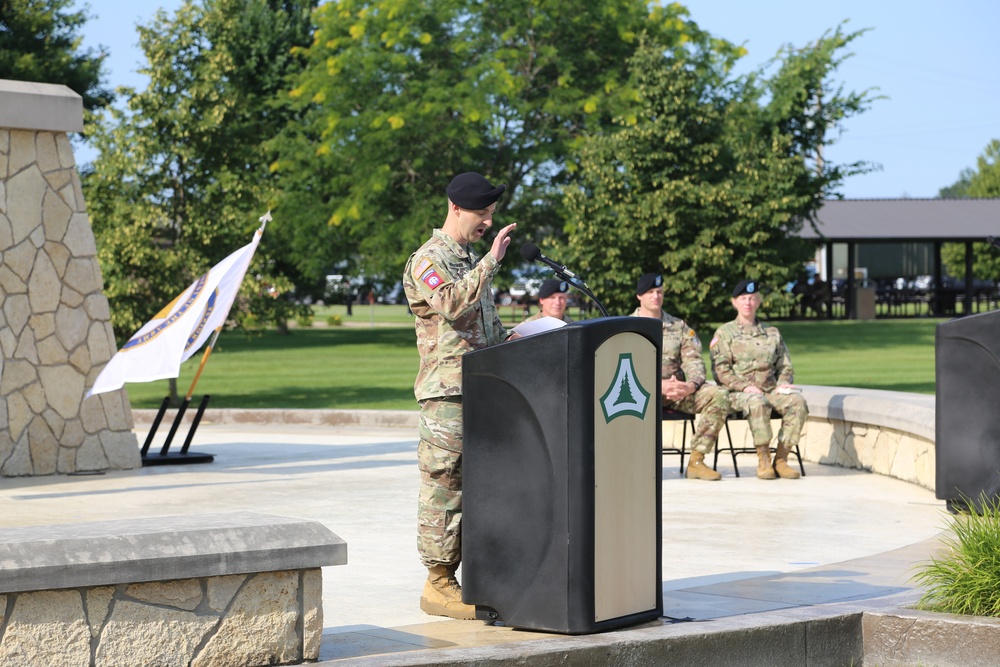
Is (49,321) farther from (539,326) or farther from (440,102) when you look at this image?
(440,102)

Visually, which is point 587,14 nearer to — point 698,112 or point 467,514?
point 698,112

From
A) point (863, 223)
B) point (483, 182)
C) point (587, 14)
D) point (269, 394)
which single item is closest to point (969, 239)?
point (863, 223)

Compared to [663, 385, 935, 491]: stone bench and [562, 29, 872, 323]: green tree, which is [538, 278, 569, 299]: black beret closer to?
[663, 385, 935, 491]: stone bench

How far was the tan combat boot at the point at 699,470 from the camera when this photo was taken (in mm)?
11812

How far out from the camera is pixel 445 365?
6.10 metres

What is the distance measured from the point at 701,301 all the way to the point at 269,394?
10571 mm

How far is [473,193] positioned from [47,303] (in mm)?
7367

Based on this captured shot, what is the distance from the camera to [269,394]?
23406mm

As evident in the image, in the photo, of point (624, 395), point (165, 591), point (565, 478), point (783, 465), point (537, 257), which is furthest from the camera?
point (783, 465)

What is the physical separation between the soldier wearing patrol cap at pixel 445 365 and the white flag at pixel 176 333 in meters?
5.66

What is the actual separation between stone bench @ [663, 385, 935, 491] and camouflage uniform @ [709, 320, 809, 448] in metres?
0.67

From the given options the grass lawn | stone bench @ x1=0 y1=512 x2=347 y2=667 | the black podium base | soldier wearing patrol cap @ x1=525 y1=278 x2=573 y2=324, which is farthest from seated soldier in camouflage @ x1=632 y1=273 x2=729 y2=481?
the grass lawn

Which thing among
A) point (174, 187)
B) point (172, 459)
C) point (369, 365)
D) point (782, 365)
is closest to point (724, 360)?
point (782, 365)

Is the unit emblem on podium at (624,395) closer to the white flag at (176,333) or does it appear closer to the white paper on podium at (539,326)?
the white paper on podium at (539,326)
